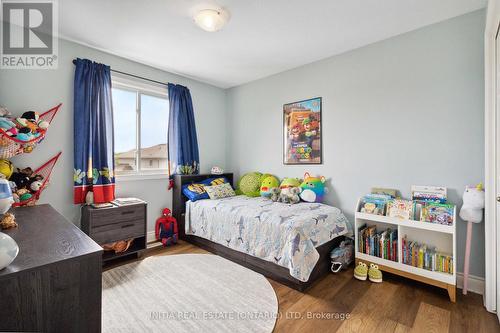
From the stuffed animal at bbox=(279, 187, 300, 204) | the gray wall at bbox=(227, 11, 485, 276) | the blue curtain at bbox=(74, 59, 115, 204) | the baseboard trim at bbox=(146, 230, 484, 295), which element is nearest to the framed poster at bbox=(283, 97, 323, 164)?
the gray wall at bbox=(227, 11, 485, 276)

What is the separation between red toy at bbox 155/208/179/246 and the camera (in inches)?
130

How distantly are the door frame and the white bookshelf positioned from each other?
0.21 metres

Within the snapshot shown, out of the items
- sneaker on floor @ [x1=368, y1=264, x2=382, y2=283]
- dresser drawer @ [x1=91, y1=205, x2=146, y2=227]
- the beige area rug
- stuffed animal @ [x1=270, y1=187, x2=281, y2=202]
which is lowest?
the beige area rug

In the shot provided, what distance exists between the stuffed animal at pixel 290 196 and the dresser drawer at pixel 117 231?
5.79ft

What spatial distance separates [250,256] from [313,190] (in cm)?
114

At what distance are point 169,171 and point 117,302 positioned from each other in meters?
1.93

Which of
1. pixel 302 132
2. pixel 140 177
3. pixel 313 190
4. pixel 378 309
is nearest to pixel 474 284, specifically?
pixel 378 309

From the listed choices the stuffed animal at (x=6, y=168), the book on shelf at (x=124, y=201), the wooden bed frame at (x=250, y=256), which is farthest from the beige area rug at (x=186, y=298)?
the stuffed animal at (x=6, y=168)

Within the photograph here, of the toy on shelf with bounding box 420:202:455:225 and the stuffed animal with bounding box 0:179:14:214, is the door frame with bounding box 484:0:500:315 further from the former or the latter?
the stuffed animal with bounding box 0:179:14:214

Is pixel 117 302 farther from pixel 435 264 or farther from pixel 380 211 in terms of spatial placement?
pixel 435 264

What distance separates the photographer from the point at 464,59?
2166mm

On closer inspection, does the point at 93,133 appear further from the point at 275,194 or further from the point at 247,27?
the point at 275,194

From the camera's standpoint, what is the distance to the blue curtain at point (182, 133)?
3.56 meters

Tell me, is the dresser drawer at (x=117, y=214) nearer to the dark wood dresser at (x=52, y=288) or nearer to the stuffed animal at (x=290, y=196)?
the dark wood dresser at (x=52, y=288)
